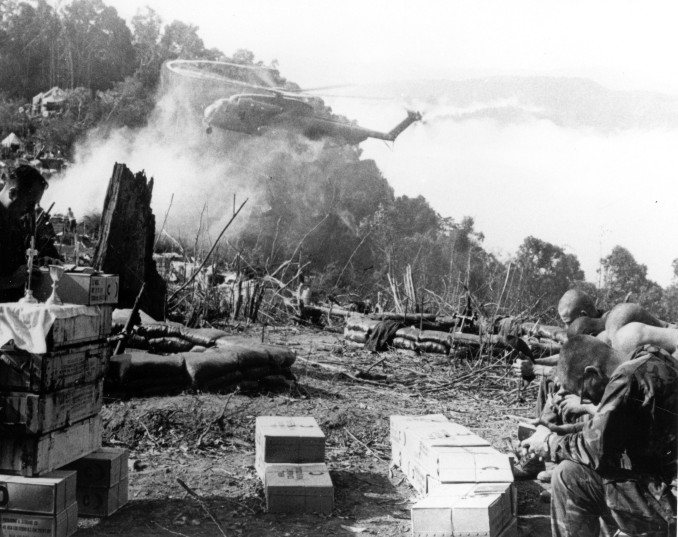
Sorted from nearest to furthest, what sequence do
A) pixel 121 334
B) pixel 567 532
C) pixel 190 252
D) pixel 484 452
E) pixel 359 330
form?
pixel 567 532, pixel 484 452, pixel 121 334, pixel 359 330, pixel 190 252

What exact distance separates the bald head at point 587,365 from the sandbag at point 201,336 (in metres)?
4.62

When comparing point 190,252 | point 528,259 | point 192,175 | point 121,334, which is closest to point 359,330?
point 121,334

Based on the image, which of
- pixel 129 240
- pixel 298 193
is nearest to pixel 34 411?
pixel 129 240

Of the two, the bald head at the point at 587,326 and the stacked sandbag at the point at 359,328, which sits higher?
the bald head at the point at 587,326

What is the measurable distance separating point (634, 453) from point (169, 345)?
5.53 meters

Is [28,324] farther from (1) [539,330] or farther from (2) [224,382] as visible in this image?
(1) [539,330]

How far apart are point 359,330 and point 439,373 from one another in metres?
3.03

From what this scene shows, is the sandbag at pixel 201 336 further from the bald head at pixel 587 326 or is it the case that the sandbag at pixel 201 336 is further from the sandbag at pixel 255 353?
the bald head at pixel 587 326

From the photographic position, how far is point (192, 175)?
106ft

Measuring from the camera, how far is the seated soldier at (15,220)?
4.44 meters

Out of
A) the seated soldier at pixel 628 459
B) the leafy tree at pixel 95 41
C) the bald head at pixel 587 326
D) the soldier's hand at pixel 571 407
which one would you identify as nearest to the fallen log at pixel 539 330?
the bald head at pixel 587 326

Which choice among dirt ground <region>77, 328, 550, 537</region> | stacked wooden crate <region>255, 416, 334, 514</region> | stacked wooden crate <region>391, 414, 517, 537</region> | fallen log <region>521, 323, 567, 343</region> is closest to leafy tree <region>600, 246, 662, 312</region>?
fallen log <region>521, 323, 567, 343</region>

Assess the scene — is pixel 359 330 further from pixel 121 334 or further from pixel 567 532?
pixel 567 532

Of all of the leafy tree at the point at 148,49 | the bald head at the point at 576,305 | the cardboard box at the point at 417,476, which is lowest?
the cardboard box at the point at 417,476
